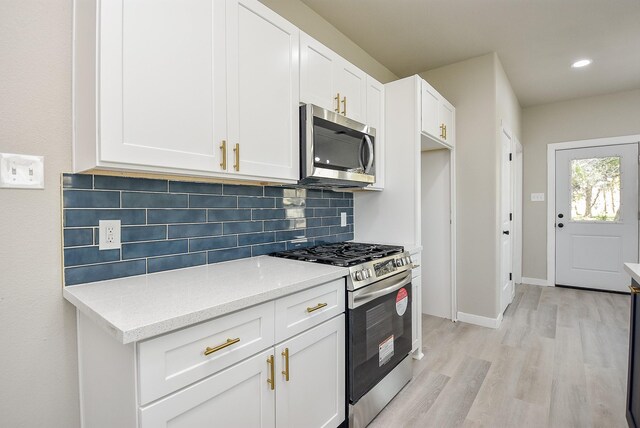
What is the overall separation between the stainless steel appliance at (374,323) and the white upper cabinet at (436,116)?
1.18 m

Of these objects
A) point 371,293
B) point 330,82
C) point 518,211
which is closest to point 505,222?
point 518,211

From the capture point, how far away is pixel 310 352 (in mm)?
1418

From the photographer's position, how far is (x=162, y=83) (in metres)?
1.21

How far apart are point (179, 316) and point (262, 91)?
44.4 inches

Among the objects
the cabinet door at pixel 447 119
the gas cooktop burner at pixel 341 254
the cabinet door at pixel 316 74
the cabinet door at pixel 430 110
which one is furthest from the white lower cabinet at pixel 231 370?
the cabinet door at pixel 447 119

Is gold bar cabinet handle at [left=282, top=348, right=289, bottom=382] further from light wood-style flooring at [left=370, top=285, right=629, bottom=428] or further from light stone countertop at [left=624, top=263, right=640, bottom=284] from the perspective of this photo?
light stone countertop at [left=624, top=263, right=640, bottom=284]

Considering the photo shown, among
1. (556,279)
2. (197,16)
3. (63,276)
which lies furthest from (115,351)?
(556,279)

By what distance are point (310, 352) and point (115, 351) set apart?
758 millimetres

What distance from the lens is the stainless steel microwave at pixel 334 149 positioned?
180 cm

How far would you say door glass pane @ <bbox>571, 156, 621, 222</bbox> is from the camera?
4.28m

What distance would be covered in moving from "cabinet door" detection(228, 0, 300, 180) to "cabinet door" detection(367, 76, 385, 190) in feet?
2.67

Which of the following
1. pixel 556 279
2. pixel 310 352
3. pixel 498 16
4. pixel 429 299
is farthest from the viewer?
pixel 556 279

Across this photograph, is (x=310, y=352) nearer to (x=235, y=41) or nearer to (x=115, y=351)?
(x=115, y=351)

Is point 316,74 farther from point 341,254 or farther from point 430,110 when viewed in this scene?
point 430,110
